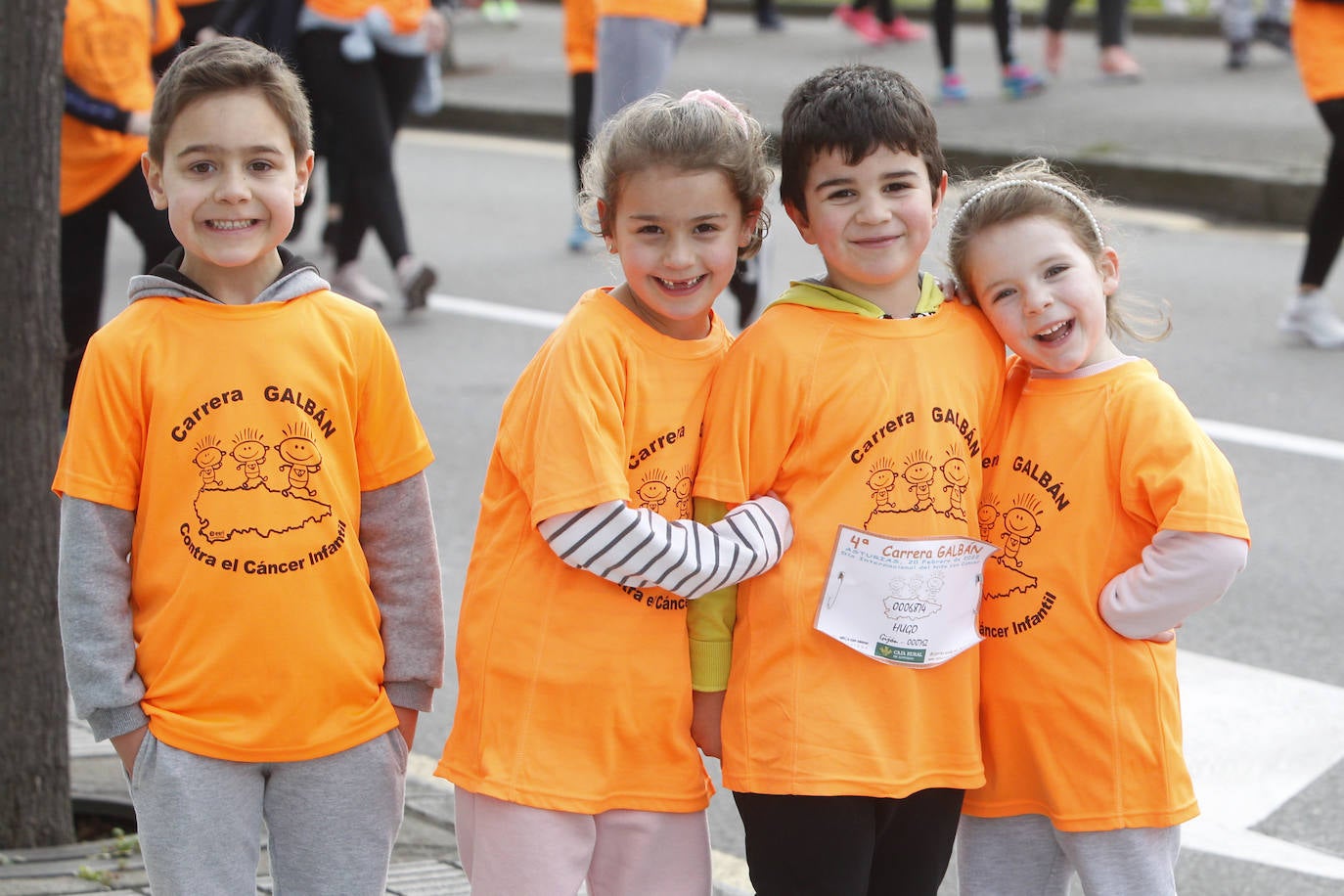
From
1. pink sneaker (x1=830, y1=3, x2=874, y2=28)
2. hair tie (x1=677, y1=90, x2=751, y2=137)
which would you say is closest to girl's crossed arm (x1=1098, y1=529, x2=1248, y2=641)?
hair tie (x1=677, y1=90, x2=751, y2=137)

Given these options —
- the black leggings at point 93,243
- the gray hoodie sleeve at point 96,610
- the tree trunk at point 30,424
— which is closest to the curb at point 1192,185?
the black leggings at point 93,243

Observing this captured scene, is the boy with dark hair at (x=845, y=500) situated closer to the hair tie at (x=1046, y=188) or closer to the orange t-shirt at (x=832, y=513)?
the orange t-shirt at (x=832, y=513)

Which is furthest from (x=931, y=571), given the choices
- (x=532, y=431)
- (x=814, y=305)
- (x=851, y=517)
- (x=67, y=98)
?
(x=67, y=98)

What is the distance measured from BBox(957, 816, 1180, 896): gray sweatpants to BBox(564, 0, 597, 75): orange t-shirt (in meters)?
6.30

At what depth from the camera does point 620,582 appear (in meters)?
2.46

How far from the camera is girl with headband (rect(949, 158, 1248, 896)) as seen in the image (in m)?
2.46

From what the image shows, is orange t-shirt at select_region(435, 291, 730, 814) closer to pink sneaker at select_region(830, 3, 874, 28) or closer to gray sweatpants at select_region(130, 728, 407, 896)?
gray sweatpants at select_region(130, 728, 407, 896)

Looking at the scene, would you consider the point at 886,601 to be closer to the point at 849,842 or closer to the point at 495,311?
the point at 849,842

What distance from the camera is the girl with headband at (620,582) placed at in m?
2.49

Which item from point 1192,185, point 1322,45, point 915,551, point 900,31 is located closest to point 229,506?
point 915,551

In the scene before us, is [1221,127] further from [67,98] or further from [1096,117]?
[67,98]

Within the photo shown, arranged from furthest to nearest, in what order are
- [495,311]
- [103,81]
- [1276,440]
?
[495,311] < [1276,440] < [103,81]

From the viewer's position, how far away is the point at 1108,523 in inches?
99.6

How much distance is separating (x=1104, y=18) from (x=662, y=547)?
446 inches
